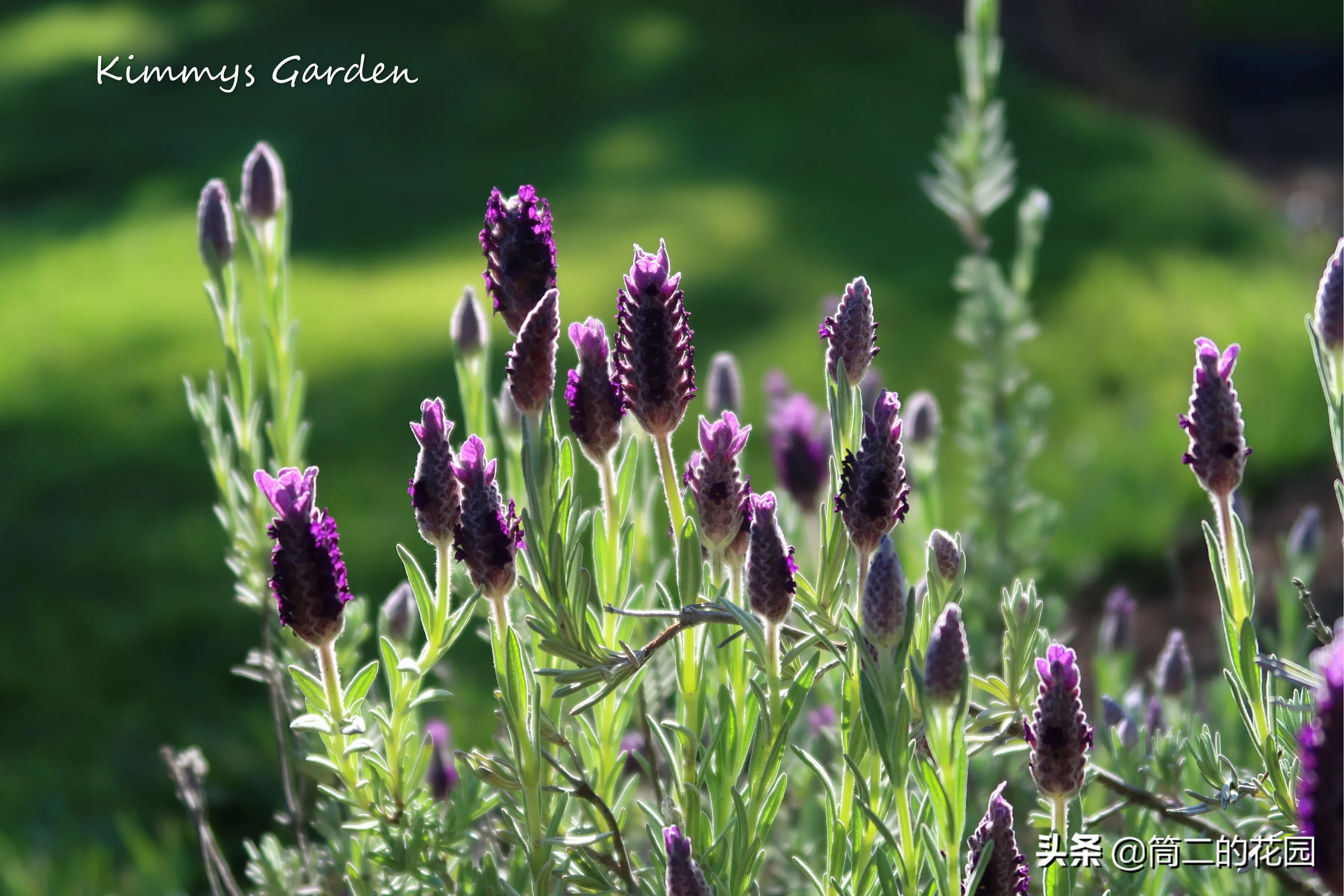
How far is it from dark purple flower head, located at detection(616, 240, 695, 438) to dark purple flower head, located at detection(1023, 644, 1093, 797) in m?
0.27

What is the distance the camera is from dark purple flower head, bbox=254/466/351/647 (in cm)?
81

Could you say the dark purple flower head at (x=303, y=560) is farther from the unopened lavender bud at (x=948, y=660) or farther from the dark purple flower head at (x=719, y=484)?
the unopened lavender bud at (x=948, y=660)

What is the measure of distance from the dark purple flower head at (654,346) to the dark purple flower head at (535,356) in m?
0.05

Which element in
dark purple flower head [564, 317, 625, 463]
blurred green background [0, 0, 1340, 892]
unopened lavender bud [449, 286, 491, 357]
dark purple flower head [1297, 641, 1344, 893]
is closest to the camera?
dark purple flower head [1297, 641, 1344, 893]

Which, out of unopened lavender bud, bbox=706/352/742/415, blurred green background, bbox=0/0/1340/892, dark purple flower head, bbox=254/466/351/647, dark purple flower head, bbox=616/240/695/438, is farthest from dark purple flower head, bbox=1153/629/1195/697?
blurred green background, bbox=0/0/1340/892

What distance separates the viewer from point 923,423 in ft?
4.88

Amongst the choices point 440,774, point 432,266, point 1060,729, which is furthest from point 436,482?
point 432,266

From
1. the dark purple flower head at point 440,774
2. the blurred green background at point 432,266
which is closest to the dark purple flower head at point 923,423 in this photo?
the dark purple flower head at point 440,774

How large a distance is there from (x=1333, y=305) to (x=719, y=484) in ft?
1.39

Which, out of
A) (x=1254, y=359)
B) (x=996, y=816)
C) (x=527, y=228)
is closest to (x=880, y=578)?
A: (x=996, y=816)

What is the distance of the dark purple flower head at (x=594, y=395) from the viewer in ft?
2.69

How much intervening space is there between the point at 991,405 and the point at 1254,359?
201 cm

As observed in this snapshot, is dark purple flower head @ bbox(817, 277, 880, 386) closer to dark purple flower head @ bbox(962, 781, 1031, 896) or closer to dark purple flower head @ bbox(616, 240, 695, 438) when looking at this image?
dark purple flower head @ bbox(616, 240, 695, 438)

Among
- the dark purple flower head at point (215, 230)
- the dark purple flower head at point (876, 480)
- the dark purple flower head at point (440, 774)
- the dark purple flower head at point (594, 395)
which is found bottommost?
the dark purple flower head at point (440, 774)
